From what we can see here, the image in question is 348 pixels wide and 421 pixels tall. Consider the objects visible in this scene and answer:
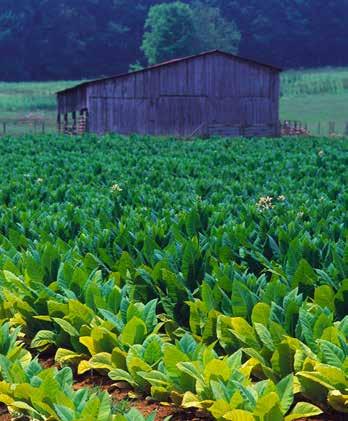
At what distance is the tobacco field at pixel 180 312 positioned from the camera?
5078 millimetres

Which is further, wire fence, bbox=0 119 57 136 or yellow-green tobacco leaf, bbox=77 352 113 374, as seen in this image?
wire fence, bbox=0 119 57 136

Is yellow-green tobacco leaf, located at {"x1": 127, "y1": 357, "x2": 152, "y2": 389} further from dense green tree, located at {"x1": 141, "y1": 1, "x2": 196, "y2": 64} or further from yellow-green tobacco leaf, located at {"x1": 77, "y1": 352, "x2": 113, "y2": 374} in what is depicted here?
dense green tree, located at {"x1": 141, "y1": 1, "x2": 196, "y2": 64}

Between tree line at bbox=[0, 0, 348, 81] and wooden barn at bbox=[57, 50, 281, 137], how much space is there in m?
57.2

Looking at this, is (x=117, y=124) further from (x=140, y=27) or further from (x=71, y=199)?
(x=140, y=27)

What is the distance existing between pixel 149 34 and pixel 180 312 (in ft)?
336

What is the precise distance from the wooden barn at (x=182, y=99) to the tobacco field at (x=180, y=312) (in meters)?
36.5

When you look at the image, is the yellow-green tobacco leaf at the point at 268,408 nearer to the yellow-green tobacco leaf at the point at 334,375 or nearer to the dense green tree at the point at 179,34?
the yellow-green tobacco leaf at the point at 334,375

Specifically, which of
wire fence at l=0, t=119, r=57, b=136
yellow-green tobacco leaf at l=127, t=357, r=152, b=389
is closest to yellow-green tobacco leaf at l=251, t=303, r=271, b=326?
yellow-green tobacco leaf at l=127, t=357, r=152, b=389

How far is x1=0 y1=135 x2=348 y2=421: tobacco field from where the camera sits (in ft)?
16.7

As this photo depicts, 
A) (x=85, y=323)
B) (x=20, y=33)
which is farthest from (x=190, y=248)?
(x=20, y=33)

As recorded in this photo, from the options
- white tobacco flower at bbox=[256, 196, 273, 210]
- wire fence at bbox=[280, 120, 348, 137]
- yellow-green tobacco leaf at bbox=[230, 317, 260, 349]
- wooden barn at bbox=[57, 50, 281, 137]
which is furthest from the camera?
wire fence at bbox=[280, 120, 348, 137]

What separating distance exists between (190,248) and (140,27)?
115 metres

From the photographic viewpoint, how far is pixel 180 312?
6.80m

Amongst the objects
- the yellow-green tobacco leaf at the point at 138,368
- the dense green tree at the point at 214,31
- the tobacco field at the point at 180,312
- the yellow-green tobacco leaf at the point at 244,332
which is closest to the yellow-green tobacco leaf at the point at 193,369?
the tobacco field at the point at 180,312
